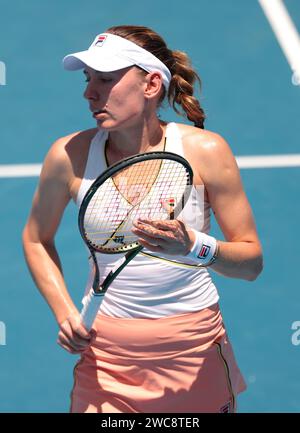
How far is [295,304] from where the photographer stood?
5945mm

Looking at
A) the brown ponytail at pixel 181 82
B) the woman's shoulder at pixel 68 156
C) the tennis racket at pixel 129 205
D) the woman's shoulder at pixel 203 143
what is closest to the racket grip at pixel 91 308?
the tennis racket at pixel 129 205

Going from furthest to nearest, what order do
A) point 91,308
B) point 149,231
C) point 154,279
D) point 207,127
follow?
point 207,127 → point 154,279 → point 91,308 → point 149,231

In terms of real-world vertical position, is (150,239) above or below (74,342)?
above

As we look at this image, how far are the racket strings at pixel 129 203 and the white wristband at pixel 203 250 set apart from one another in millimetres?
166

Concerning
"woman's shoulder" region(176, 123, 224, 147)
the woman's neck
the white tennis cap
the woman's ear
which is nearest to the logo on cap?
the white tennis cap

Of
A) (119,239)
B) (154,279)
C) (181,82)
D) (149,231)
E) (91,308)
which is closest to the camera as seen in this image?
(149,231)

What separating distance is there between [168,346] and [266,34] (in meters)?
4.31

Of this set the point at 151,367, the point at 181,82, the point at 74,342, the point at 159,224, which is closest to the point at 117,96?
the point at 181,82

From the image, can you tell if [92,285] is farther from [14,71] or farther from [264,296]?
[14,71]

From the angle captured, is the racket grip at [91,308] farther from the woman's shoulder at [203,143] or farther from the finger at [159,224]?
the woman's shoulder at [203,143]

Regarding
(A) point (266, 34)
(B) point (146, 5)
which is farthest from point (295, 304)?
(B) point (146, 5)

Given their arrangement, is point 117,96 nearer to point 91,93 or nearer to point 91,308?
point 91,93

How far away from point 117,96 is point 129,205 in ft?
1.31

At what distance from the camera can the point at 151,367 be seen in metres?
3.99
